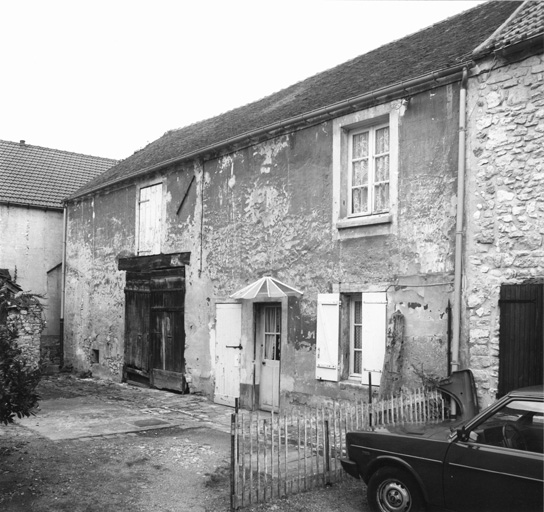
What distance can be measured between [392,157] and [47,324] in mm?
15011

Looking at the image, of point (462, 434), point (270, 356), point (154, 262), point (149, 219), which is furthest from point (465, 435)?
point (149, 219)

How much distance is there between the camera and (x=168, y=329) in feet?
48.4

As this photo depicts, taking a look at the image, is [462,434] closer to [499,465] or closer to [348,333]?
[499,465]

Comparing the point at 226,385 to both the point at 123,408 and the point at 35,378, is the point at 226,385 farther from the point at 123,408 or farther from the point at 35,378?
the point at 35,378

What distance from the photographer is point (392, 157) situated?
379 inches

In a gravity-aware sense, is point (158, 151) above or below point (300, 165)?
above

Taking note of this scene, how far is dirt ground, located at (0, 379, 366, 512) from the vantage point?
6.20 metres

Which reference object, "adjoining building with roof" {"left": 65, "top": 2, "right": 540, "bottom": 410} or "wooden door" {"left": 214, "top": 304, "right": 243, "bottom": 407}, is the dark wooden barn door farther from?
"wooden door" {"left": 214, "top": 304, "right": 243, "bottom": 407}

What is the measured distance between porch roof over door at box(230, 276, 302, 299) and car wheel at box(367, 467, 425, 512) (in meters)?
5.39

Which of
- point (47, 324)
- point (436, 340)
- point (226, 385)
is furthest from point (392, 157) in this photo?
point (47, 324)

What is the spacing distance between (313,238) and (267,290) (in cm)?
131

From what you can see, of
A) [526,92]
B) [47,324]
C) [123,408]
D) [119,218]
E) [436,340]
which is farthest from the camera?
[47,324]

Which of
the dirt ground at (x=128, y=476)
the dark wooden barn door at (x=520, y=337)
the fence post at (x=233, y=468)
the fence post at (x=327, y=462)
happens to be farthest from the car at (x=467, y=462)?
the dark wooden barn door at (x=520, y=337)

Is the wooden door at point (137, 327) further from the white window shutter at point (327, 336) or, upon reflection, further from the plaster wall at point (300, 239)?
the white window shutter at point (327, 336)
